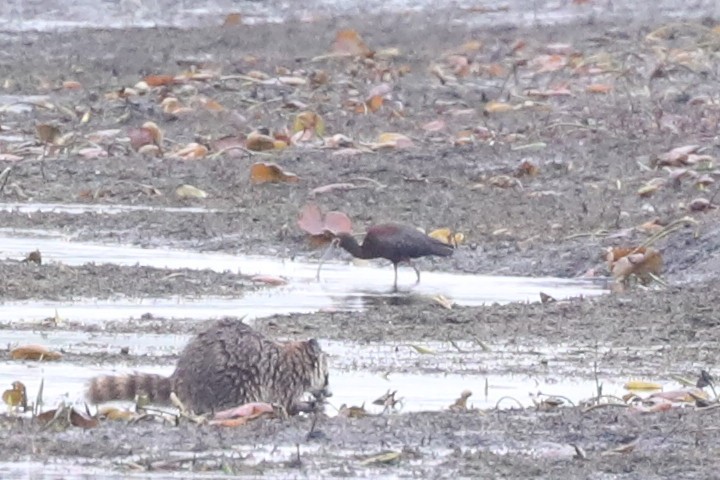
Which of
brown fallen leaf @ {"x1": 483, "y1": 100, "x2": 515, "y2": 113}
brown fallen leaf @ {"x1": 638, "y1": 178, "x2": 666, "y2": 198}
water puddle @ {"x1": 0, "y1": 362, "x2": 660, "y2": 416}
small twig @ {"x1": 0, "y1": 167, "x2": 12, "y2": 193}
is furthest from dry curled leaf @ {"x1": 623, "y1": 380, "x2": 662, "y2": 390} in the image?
brown fallen leaf @ {"x1": 483, "y1": 100, "x2": 515, "y2": 113}

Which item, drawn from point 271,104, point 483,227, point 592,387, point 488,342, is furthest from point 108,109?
point 592,387

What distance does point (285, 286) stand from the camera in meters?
12.3

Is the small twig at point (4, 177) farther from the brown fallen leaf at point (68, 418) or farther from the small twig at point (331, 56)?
the brown fallen leaf at point (68, 418)

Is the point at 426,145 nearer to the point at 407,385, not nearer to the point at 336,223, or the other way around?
the point at 336,223

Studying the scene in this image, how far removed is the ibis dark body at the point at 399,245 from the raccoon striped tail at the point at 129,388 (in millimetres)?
4171

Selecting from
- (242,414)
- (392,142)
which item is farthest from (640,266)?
(392,142)

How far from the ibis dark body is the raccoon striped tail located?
4.17 meters

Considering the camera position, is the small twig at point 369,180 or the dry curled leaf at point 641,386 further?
the small twig at point 369,180

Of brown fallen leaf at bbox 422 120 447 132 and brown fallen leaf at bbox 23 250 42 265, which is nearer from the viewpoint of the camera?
brown fallen leaf at bbox 23 250 42 265

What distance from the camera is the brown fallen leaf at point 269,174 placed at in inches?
622

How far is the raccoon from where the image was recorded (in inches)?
330

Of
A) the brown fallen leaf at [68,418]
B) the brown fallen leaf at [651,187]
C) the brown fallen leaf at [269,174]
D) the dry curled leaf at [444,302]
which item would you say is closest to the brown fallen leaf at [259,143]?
the brown fallen leaf at [269,174]

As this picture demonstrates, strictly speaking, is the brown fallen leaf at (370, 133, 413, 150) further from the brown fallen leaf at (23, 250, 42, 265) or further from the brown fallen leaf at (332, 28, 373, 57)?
the brown fallen leaf at (23, 250, 42, 265)

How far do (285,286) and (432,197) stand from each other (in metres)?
3.30
